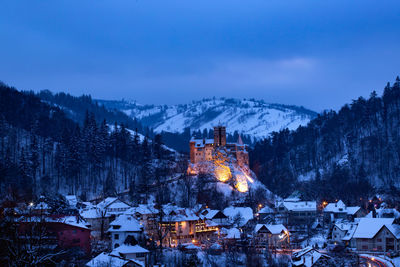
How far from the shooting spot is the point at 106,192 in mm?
105250

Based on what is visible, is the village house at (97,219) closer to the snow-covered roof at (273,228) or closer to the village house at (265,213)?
the snow-covered roof at (273,228)

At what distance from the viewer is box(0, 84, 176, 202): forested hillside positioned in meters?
102

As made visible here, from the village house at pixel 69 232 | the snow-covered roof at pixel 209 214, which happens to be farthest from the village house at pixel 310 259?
the snow-covered roof at pixel 209 214

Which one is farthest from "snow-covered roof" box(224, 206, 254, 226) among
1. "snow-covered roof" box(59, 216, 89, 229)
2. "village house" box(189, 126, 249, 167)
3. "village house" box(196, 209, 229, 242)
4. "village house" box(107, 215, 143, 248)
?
"snow-covered roof" box(59, 216, 89, 229)

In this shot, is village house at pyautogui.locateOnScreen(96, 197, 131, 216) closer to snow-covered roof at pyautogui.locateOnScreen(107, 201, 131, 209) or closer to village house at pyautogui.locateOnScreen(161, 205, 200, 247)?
snow-covered roof at pyautogui.locateOnScreen(107, 201, 131, 209)

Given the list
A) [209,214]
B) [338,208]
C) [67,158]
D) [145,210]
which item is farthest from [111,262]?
[67,158]

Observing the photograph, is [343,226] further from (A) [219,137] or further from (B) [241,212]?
(A) [219,137]

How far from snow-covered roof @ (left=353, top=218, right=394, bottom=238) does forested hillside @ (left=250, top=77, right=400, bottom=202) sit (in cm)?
3423

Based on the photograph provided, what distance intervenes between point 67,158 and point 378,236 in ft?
221

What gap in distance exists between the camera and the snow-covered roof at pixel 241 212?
300 ft

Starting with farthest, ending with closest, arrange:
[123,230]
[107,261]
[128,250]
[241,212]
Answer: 1. [241,212]
2. [123,230]
3. [128,250]
4. [107,261]

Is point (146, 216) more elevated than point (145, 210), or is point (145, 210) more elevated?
point (145, 210)

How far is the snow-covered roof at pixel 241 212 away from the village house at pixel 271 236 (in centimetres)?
1605

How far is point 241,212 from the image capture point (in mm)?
92812
